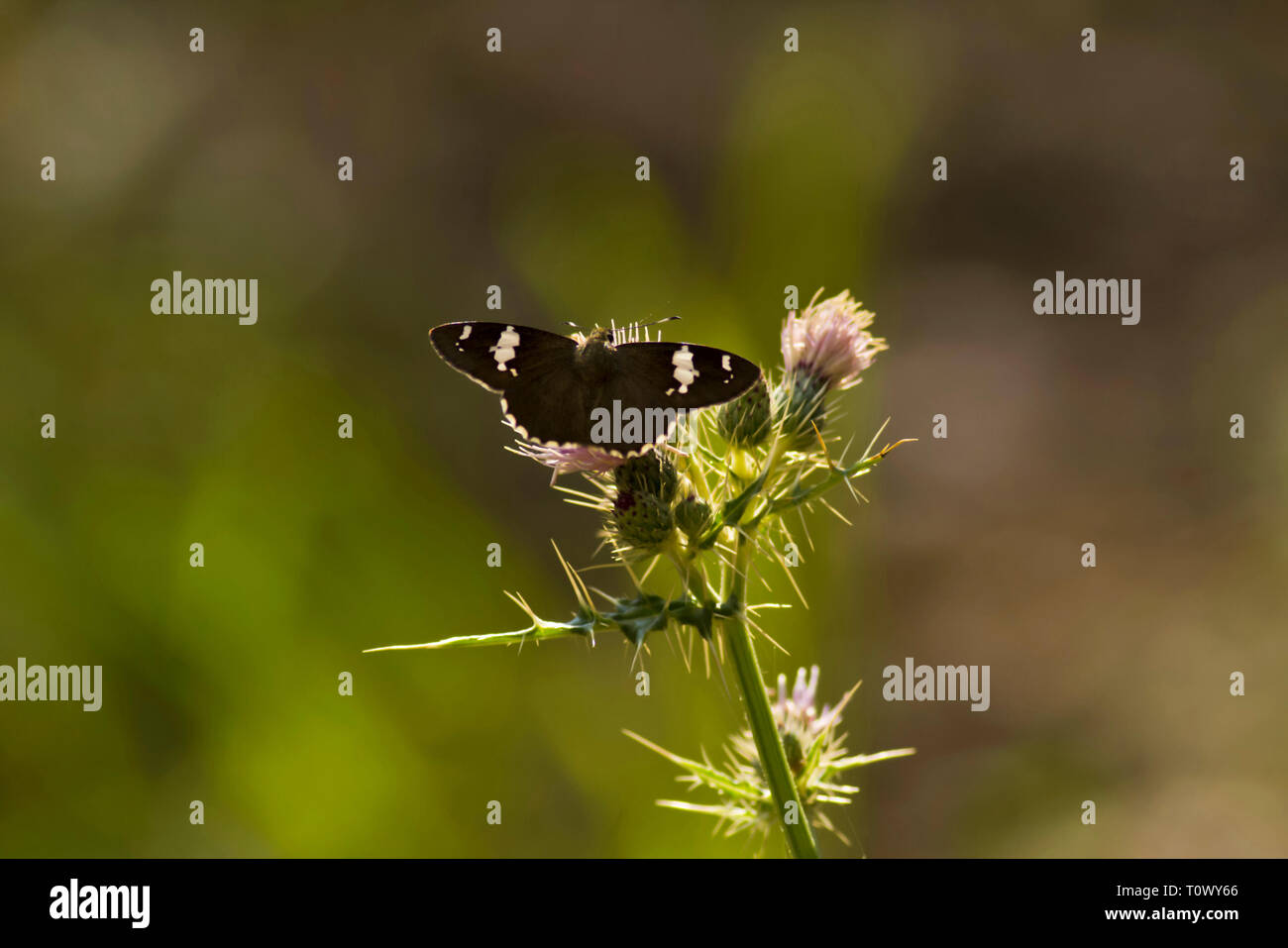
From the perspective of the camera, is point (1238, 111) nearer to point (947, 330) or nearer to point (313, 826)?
point (947, 330)

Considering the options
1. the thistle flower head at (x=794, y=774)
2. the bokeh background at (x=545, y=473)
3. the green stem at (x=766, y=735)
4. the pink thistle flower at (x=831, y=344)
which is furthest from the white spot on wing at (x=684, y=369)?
the bokeh background at (x=545, y=473)

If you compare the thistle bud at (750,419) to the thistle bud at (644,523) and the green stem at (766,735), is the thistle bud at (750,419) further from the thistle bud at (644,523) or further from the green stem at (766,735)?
the green stem at (766,735)

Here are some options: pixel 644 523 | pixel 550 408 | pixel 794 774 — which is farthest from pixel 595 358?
pixel 794 774

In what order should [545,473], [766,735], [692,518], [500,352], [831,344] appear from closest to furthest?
[766,735] → [692,518] → [500,352] → [831,344] → [545,473]

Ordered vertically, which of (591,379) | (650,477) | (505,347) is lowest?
(650,477)

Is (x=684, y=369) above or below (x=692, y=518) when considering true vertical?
above

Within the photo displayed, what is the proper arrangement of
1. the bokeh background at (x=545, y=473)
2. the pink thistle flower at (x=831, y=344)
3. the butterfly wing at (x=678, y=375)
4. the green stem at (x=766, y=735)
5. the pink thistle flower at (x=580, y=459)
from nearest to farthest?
1. the green stem at (x=766, y=735)
2. the butterfly wing at (x=678, y=375)
3. the pink thistle flower at (x=580, y=459)
4. the pink thistle flower at (x=831, y=344)
5. the bokeh background at (x=545, y=473)

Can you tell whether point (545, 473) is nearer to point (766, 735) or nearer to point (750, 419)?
point (750, 419)
